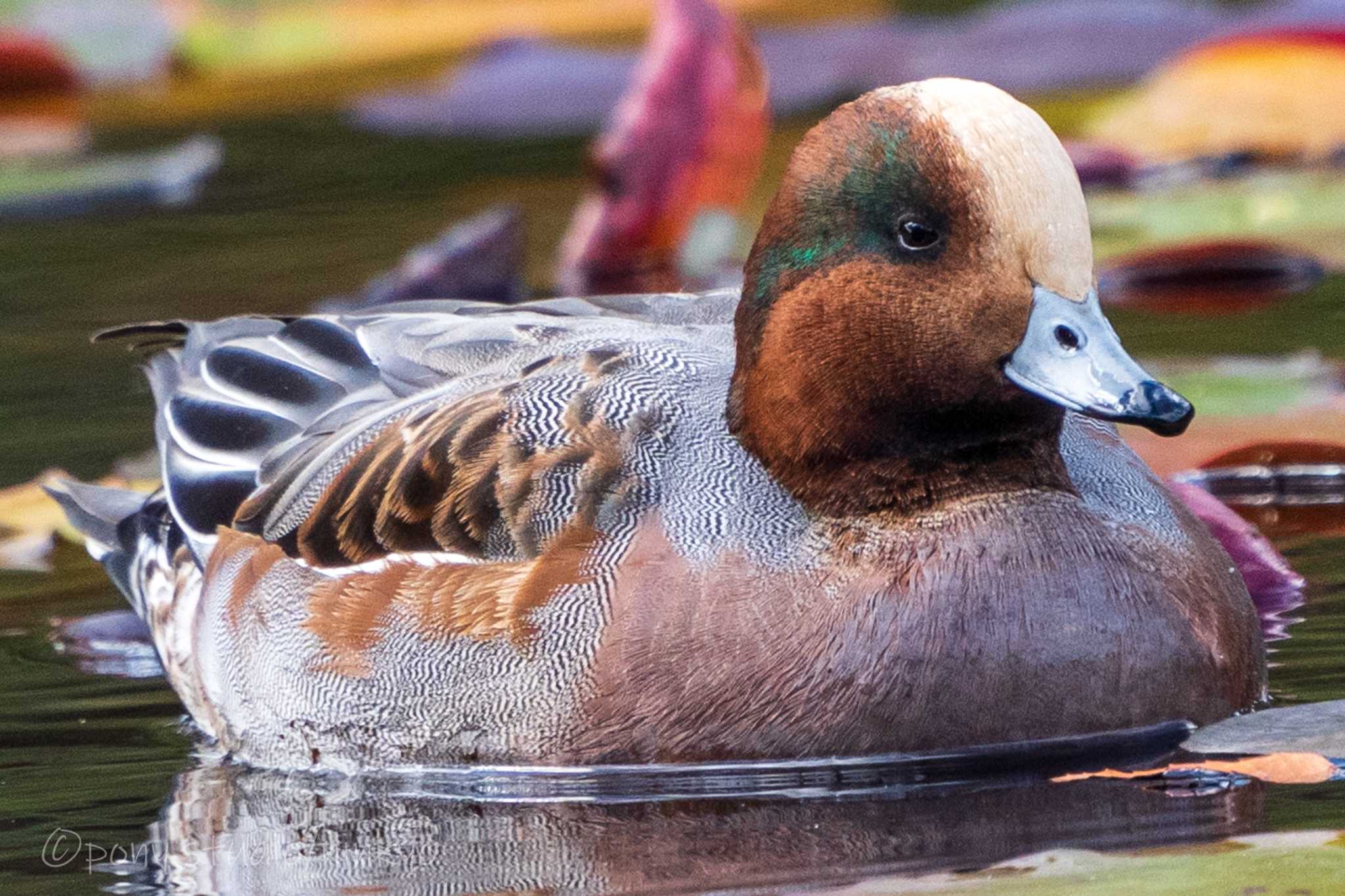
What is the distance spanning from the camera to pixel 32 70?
1400 centimetres

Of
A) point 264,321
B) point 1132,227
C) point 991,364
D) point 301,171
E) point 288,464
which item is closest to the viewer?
point 991,364

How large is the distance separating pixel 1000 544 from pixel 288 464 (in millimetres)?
1686

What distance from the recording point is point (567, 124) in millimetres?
12094

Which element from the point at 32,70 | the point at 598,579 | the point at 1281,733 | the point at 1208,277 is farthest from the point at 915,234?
the point at 32,70

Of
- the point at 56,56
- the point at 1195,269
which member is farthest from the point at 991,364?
the point at 56,56

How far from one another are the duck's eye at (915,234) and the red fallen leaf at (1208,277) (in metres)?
3.59

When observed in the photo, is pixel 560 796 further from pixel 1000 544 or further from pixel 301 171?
pixel 301 171

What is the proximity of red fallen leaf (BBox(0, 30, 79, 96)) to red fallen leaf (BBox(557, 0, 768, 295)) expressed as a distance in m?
6.05

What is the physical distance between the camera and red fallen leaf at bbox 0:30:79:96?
1395cm

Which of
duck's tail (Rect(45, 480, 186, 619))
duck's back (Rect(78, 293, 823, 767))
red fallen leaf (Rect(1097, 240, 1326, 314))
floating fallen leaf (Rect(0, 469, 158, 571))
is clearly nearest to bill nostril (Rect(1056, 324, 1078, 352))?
duck's back (Rect(78, 293, 823, 767))

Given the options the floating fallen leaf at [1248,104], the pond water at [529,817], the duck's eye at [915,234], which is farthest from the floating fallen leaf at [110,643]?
the floating fallen leaf at [1248,104]

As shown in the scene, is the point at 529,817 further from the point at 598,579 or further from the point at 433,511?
the point at 433,511

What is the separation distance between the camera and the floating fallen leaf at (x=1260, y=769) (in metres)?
4.32

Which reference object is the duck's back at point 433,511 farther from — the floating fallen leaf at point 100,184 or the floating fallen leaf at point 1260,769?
the floating fallen leaf at point 100,184
